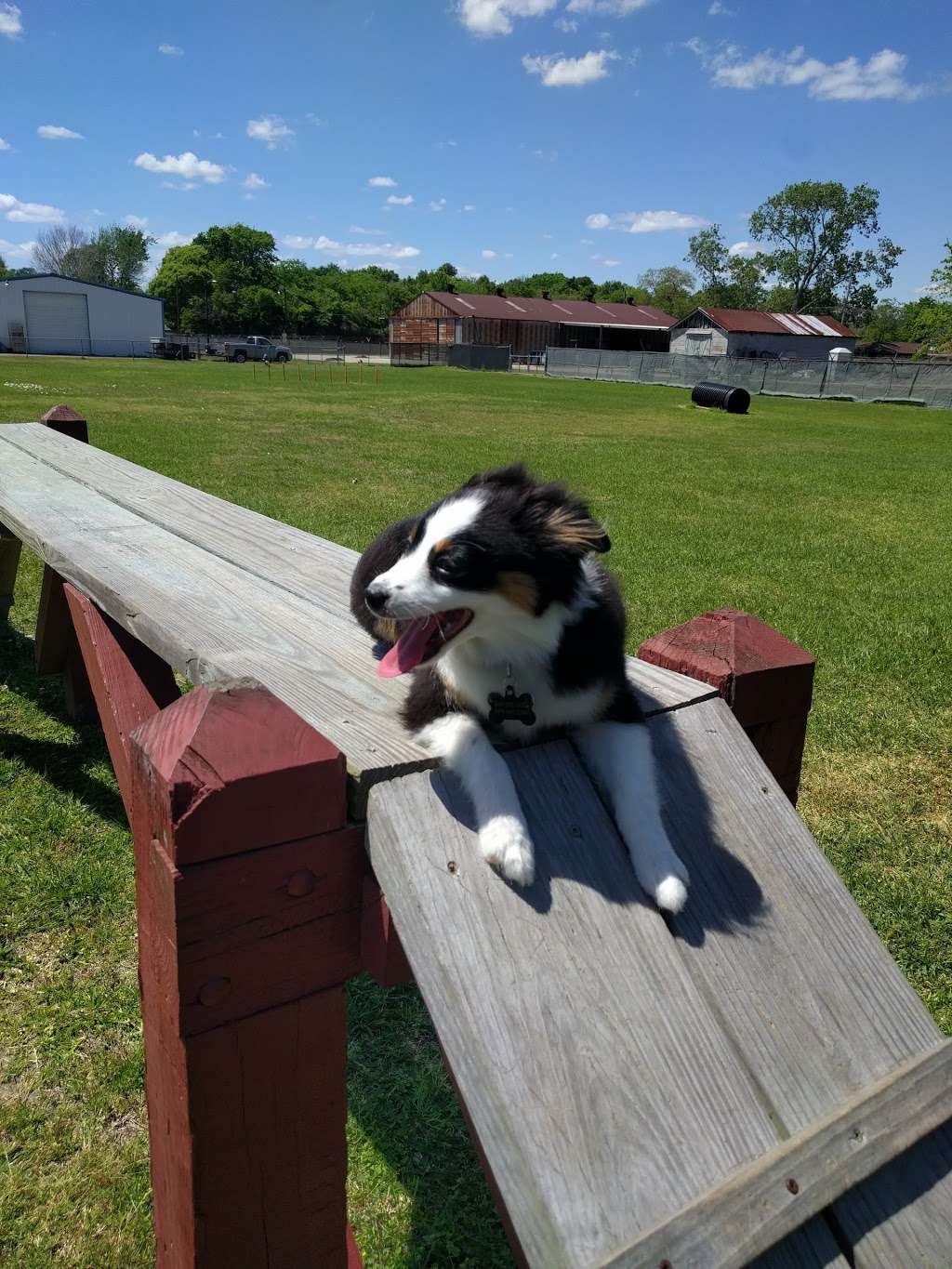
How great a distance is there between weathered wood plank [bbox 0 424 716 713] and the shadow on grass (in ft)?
4.45

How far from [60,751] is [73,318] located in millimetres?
63902

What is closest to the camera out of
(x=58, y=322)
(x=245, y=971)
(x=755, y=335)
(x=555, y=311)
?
(x=245, y=971)

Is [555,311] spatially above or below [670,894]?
above

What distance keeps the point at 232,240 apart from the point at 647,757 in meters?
96.1

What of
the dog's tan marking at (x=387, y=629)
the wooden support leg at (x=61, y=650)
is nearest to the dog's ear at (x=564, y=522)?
the dog's tan marking at (x=387, y=629)

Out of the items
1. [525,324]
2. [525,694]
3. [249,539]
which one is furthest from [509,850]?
[525,324]

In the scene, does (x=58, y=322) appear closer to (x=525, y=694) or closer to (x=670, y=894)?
(x=525, y=694)

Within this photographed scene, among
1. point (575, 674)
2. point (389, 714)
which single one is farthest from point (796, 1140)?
point (389, 714)

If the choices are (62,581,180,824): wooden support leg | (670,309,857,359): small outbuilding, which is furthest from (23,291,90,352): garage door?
(62,581,180,824): wooden support leg

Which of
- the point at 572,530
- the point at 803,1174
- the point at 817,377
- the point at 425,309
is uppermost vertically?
the point at 425,309

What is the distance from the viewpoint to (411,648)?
200 cm

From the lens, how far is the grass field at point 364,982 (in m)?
2.47

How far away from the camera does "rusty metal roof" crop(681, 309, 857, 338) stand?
6300 centimetres

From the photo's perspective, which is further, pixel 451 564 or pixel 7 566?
pixel 7 566
